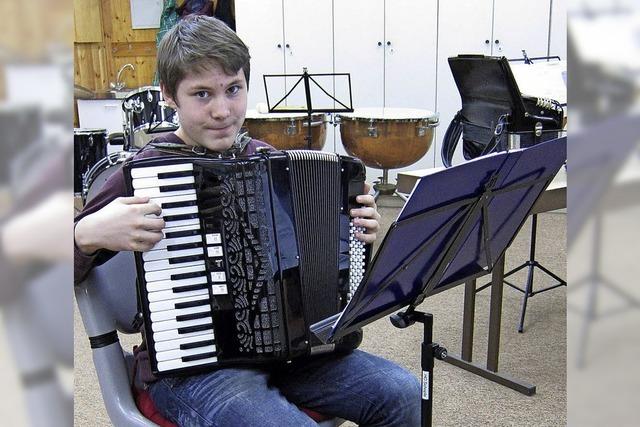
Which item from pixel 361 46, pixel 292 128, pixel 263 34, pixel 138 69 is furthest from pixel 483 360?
pixel 138 69

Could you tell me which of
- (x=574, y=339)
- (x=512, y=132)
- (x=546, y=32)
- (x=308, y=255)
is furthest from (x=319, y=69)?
(x=574, y=339)

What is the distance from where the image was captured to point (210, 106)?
1.45 m

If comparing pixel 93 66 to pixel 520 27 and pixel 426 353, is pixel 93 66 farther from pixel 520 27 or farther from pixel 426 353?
pixel 426 353

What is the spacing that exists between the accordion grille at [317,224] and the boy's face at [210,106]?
0.19 metres

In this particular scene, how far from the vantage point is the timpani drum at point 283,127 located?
4.20 m

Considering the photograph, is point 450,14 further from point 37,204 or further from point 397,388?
point 37,204

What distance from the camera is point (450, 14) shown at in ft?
15.8

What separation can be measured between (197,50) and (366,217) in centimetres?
51

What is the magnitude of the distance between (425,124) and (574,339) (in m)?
3.91

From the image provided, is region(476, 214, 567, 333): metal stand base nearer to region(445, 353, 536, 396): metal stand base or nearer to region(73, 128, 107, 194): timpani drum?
region(445, 353, 536, 396): metal stand base

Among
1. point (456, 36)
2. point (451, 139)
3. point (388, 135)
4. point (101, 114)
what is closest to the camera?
point (451, 139)

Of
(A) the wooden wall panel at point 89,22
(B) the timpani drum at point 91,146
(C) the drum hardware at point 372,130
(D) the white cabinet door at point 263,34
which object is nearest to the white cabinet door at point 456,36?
(C) the drum hardware at point 372,130

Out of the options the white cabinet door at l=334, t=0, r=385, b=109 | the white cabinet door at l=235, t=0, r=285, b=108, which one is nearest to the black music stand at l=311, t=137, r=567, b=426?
the white cabinet door at l=334, t=0, r=385, b=109

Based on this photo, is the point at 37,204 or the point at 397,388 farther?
the point at 397,388
